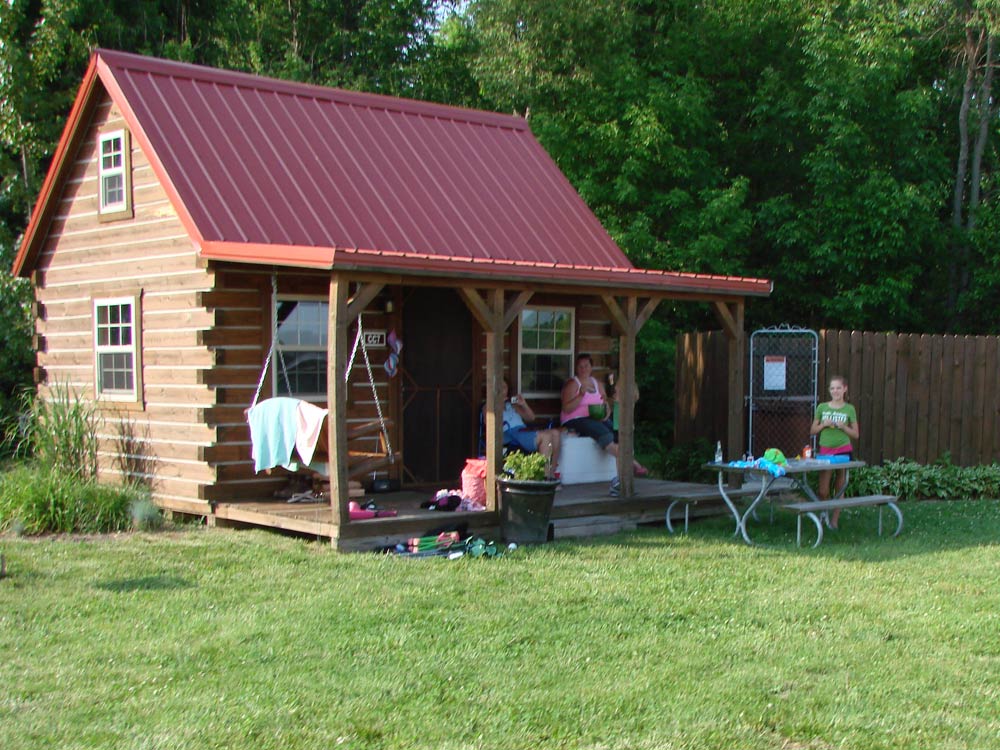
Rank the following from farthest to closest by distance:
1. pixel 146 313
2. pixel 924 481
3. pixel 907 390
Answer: pixel 907 390 → pixel 924 481 → pixel 146 313

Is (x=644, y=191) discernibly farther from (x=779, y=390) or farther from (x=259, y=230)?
(x=259, y=230)

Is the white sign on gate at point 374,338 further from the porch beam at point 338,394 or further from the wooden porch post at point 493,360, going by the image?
the porch beam at point 338,394

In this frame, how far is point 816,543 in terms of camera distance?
1052cm

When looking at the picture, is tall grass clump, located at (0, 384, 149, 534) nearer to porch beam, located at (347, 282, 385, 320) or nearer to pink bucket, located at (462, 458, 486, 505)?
pink bucket, located at (462, 458, 486, 505)

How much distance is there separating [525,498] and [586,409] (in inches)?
111

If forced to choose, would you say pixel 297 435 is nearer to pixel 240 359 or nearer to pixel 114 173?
pixel 240 359

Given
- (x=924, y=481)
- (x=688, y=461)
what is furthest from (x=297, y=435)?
(x=924, y=481)

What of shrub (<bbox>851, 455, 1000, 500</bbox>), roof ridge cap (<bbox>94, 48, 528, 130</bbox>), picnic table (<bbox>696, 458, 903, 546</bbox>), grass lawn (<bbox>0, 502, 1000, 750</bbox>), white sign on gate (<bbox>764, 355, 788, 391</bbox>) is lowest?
grass lawn (<bbox>0, 502, 1000, 750</bbox>)

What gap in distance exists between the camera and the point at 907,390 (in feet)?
50.3

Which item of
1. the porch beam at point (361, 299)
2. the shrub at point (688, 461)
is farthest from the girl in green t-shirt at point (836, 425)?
the porch beam at point (361, 299)

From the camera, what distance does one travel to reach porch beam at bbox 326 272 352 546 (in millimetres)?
9430

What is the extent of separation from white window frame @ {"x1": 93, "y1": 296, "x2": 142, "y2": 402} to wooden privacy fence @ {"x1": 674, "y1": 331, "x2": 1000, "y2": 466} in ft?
25.3

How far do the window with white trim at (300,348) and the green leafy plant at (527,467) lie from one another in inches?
103

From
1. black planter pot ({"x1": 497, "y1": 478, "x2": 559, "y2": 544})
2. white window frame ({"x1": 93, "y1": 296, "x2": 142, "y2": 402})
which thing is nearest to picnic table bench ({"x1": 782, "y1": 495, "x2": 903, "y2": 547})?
black planter pot ({"x1": 497, "y1": 478, "x2": 559, "y2": 544})
